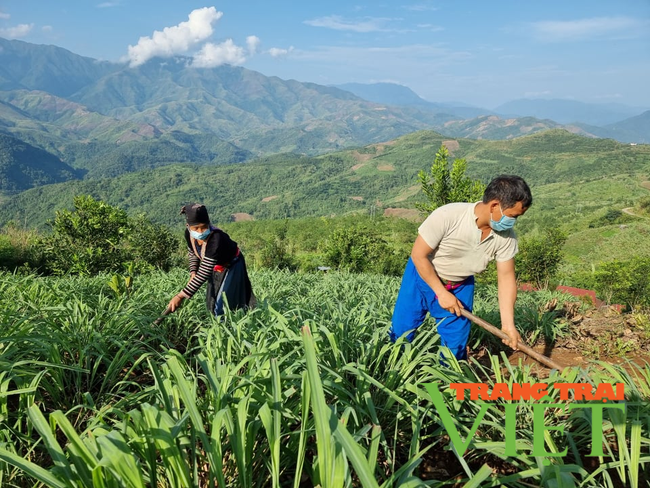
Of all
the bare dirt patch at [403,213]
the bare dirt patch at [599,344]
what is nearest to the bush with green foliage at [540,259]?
the bare dirt patch at [599,344]

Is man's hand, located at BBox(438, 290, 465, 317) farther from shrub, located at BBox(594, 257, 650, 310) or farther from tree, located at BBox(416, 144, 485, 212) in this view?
shrub, located at BBox(594, 257, 650, 310)

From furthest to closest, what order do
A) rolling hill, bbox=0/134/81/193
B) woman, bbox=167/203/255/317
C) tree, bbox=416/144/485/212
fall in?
rolling hill, bbox=0/134/81/193 → tree, bbox=416/144/485/212 → woman, bbox=167/203/255/317

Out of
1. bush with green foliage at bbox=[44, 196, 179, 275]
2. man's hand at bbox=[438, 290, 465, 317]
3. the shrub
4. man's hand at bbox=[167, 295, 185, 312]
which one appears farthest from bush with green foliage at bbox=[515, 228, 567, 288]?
man's hand at bbox=[167, 295, 185, 312]

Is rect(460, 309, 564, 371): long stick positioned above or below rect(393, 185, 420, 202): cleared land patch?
below

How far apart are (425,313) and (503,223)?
29.9 inches

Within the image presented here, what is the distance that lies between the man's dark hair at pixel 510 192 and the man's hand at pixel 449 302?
603 millimetres

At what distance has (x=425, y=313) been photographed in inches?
101

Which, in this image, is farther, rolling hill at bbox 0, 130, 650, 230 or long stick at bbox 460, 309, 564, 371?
rolling hill at bbox 0, 130, 650, 230

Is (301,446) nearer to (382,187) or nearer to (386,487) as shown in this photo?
(386,487)

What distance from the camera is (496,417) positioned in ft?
5.62

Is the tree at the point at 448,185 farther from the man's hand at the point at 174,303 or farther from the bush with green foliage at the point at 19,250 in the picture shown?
the man's hand at the point at 174,303

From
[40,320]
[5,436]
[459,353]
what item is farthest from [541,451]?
[40,320]

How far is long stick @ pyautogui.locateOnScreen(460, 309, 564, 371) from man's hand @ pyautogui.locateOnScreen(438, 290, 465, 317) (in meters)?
0.03

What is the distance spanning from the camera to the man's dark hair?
2.09 m
